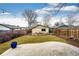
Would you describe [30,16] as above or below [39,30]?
above

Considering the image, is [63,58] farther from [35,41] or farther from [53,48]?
[35,41]

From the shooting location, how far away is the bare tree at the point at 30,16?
2.06 meters

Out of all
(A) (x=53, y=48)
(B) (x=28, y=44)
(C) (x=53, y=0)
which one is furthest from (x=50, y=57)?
(C) (x=53, y=0)

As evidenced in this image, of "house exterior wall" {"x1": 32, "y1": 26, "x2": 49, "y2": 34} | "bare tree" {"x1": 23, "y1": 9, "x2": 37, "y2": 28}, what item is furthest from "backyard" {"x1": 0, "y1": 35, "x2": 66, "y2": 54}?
"bare tree" {"x1": 23, "y1": 9, "x2": 37, "y2": 28}

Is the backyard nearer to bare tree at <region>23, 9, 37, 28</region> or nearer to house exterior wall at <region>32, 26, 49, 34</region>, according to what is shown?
house exterior wall at <region>32, 26, 49, 34</region>

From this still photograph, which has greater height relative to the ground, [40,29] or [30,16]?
[30,16]

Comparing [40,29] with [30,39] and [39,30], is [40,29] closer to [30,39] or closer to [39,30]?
[39,30]

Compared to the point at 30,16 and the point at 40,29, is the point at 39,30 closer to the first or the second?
the point at 40,29

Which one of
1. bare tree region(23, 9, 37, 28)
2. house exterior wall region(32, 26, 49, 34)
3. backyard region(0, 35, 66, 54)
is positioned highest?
bare tree region(23, 9, 37, 28)

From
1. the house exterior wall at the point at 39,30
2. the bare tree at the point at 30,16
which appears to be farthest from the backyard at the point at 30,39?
the bare tree at the point at 30,16

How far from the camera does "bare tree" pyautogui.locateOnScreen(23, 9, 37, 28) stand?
6.77ft

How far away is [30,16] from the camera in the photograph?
208 cm

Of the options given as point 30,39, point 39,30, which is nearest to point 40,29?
point 39,30

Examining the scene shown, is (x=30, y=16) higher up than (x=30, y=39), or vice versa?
(x=30, y=16)
